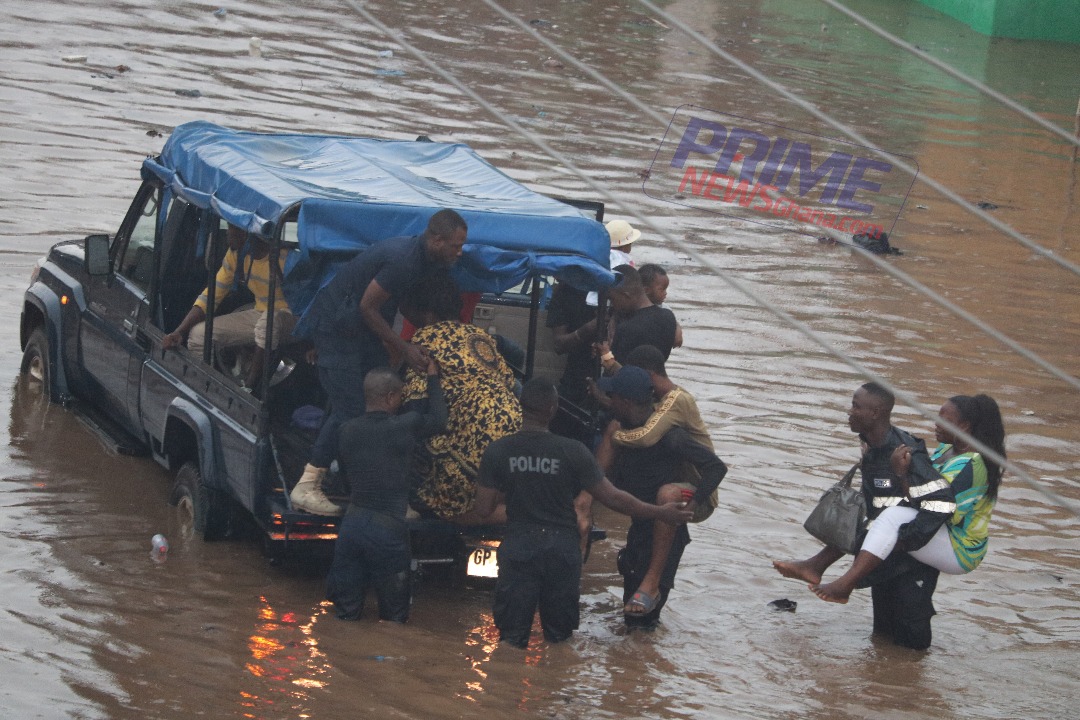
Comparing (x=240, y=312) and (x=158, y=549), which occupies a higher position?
(x=240, y=312)

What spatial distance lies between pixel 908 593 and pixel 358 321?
3.21 metres

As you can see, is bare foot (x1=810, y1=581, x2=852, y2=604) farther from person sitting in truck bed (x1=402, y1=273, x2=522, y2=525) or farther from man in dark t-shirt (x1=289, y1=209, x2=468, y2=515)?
man in dark t-shirt (x1=289, y1=209, x2=468, y2=515)

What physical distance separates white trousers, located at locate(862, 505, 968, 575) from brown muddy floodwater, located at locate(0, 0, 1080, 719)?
530 millimetres

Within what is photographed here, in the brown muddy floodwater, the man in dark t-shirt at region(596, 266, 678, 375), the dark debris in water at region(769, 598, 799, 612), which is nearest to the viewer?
the brown muddy floodwater

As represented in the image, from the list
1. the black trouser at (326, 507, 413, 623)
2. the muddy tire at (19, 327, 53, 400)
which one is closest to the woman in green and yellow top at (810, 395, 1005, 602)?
the black trouser at (326, 507, 413, 623)

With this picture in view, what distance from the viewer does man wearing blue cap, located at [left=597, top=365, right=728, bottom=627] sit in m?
7.08

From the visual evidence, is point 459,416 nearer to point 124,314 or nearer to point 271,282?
point 271,282

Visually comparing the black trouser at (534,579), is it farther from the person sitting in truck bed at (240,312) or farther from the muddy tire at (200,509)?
the person sitting in truck bed at (240,312)

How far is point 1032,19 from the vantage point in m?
35.7

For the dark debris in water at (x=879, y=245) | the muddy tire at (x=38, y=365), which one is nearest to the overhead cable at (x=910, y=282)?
the muddy tire at (x=38, y=365)

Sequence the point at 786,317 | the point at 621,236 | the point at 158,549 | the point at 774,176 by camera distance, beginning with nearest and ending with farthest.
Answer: the point at 786,317
the point at 158,549
the point at 621,236
the point at 774,176

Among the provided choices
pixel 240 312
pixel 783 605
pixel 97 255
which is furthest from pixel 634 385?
pixel 97 255

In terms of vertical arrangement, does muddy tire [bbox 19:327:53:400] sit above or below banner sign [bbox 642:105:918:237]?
below

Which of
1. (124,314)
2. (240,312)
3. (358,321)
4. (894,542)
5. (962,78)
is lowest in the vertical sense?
(894,542)
